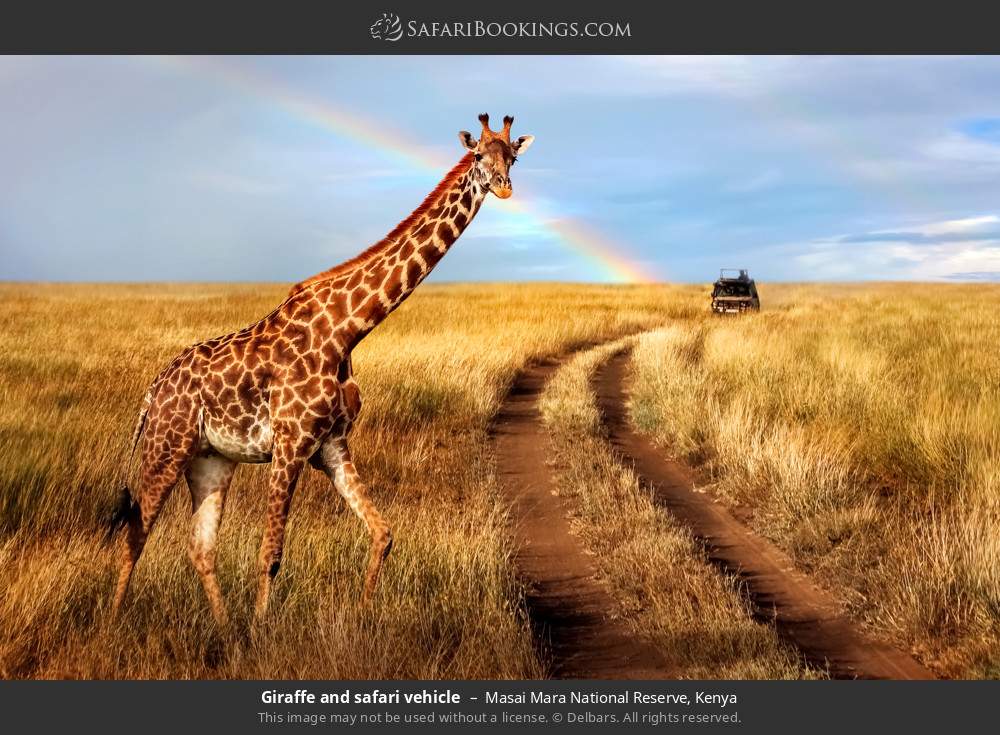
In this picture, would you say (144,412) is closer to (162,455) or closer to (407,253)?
(162,455)

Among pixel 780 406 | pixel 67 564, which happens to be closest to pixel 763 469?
pixel 780 406

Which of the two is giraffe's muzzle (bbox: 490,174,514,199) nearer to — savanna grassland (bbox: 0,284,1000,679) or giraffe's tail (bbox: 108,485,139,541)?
savanna grassland (bbox: 0,284,1000,679)

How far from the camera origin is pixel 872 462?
344 inches

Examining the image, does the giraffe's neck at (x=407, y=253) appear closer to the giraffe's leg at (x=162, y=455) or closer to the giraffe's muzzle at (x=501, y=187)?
the giraffe's muzzle at (x=501, y=187)

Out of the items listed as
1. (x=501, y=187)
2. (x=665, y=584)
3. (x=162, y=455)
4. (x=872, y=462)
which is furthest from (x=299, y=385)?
(x=872, y=462)

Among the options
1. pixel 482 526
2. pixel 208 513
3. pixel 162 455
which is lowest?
pixel 482 526

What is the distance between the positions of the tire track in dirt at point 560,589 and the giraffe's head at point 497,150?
2680 mm

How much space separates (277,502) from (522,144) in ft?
7.21

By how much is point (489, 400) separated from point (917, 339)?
38.3 feet

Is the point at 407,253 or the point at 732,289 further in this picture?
the point at 732,289

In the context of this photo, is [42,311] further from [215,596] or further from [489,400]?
[215,596]

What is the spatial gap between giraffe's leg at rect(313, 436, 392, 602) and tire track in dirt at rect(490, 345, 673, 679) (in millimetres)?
1200

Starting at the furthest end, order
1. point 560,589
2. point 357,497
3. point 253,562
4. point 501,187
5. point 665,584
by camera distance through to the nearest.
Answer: point 560,589, point 665,584, point 253,562, point 357,497, point 501,187

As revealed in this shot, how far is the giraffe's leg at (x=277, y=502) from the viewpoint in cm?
416
